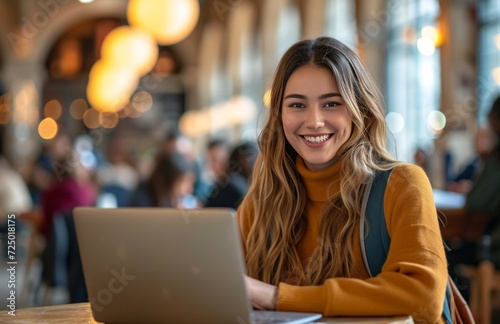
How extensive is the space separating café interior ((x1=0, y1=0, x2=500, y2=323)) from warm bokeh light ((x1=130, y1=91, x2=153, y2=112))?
1.5 inches

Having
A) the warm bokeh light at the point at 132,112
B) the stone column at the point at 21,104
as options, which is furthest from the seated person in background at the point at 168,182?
the warm bokeh light at the point at 132,112

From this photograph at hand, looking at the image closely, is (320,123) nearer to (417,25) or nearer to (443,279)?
(443,279)

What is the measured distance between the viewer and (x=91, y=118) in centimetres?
2323

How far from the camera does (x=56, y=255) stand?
19.9 feet

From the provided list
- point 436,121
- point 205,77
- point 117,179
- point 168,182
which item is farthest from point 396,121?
point 205,77

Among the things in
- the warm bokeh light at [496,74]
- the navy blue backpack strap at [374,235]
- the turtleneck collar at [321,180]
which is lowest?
the navy blue backpack strap at [374,235]

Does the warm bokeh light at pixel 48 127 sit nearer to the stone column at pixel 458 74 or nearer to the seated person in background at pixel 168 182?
the stone column at pixel 458 74

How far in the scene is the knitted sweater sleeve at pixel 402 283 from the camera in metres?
1.87

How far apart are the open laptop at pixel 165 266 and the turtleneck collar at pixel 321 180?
0.43 meters

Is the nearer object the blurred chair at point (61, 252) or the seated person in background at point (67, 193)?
the blurred chair at point (61, 252)

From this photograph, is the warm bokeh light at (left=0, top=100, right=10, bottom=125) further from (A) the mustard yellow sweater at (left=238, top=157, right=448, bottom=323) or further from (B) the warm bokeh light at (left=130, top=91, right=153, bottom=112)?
(A) the mustard yellow sweater at (left=238, top=157, right=448, bottom=323)

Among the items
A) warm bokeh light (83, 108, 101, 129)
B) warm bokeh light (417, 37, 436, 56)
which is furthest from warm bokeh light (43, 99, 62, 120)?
warm bokeh light (417, 37, 436, 56)

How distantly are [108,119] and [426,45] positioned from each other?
1489 centimetres

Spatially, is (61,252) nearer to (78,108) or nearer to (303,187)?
(303,187)
